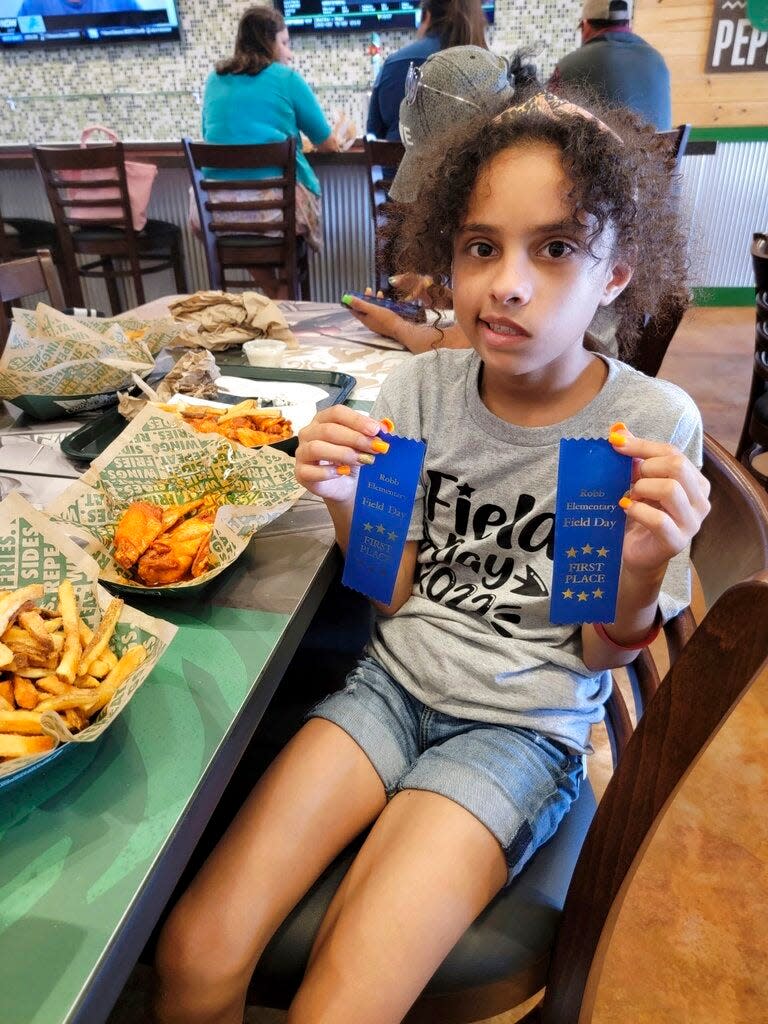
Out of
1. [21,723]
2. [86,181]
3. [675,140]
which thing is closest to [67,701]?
[21,723]

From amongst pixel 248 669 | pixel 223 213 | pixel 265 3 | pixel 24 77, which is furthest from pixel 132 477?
pixel 24 77

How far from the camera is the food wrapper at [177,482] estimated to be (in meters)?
0.87

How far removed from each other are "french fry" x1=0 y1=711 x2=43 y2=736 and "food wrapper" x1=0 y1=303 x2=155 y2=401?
2.80 ft

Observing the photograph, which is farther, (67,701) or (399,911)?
(399,911)

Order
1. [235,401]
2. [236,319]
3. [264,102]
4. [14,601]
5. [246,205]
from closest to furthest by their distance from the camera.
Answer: [14,601]
[235,401]
[236,319]
[246,205]
[264,102]

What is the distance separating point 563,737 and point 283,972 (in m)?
0.44

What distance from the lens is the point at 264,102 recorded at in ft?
11.5

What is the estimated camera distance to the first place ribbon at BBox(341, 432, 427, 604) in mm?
783

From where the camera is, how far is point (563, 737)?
3.06 feet

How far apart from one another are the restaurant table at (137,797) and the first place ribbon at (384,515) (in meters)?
0.09

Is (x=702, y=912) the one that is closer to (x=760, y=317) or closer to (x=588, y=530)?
(x=588, y=530)

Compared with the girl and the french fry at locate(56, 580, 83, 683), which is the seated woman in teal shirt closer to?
the girl

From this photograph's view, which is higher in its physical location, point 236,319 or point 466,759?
point 236,319

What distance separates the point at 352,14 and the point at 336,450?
5.49 meters
